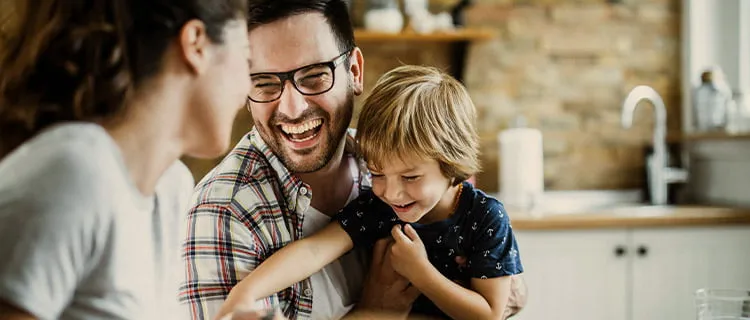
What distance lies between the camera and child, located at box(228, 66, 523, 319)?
3.97ft

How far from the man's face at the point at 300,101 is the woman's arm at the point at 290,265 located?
11cm

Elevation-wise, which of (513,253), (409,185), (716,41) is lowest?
(513,253)

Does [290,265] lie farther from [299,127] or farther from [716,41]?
[716,41]

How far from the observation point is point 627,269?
2750mm

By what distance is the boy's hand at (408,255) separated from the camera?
1.21m

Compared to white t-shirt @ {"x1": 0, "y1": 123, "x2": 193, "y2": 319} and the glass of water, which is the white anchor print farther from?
white t-shirt @ {"x1": 0, "y1": 123, "x2": 193, "y2": 319}

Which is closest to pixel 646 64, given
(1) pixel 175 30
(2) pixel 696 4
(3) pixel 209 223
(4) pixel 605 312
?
(2) pixel 696 4

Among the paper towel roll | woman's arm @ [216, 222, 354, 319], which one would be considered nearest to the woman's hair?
woman's arm @ [216, 222, 354, 319]

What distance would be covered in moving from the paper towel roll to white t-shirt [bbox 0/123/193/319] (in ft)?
8.04

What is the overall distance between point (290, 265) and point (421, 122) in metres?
0.30

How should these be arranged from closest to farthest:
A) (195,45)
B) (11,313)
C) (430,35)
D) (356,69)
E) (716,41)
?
(11,313)
(195,45)
(356,69)
(430,35)
(716,41)

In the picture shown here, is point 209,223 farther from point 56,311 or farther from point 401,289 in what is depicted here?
point 56,311

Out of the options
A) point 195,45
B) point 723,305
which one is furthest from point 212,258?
point 723,305

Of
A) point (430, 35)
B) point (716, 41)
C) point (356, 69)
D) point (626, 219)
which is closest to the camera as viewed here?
point (356, 69)
